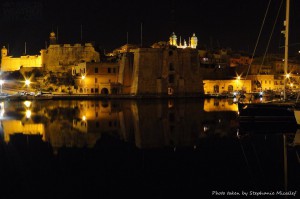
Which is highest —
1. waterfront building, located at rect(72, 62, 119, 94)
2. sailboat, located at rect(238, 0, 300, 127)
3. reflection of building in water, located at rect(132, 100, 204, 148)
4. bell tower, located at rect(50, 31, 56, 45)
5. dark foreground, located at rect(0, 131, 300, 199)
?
bell tower, located at rect(50, 31, 56, 45)

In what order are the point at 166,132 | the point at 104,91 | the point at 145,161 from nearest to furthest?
1. the point at 145,161
2. the point at 166,132
3. the point at 104,91

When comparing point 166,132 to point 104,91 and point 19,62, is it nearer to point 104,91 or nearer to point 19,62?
point 104,91

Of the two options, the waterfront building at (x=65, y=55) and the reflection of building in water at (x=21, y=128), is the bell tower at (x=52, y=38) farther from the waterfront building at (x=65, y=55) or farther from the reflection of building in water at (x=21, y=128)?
the reflection of building in water at (x=21, y=128)

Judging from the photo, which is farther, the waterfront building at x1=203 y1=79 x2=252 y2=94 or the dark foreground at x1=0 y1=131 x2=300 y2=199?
the waterfront building at x1=203 y1=79 x2=252 y2=94

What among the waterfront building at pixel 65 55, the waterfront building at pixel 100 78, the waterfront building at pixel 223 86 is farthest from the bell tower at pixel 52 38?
the waterfront building at pixel 223 86

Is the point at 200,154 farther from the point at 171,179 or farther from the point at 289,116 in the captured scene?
the point at 289,116

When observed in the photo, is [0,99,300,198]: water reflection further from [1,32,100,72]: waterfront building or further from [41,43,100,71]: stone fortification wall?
[41,43,100,71]: stone fortification wall

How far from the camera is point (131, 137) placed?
44.1 feet

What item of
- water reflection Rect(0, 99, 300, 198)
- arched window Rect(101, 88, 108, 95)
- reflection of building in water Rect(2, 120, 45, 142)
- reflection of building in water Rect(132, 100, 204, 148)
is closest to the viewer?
water reflection Rect(0, 99, 300, 198)

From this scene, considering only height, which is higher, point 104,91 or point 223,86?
point 223,86

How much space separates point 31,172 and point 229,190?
13.8 feet

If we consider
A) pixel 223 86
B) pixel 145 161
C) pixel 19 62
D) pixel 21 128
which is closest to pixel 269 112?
pixel 145 161

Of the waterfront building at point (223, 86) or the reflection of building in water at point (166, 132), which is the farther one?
the waterfront building at point (223, 86)

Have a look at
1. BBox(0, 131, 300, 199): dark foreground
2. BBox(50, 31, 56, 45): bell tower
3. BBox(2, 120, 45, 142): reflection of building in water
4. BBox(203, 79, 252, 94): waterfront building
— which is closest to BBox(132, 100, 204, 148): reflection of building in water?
BBox(0, 131, 300, 199): dark foreground
